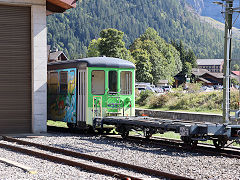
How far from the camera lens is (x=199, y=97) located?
1433 inches

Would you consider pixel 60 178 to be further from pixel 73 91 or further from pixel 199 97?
pixel 199 97

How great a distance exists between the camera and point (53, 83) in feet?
69.3

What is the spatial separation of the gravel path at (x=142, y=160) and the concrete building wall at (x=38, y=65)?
2.89 meters

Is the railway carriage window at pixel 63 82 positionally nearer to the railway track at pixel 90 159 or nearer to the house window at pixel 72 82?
the house window at pixel 72 82

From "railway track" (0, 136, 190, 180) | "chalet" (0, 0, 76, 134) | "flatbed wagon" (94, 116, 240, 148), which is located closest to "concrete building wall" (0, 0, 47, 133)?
"chalet" (0, 0, 76, 134)

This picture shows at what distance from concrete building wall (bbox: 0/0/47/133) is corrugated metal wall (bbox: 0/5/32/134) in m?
0.35

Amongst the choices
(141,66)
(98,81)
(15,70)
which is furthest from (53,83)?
(141,66)

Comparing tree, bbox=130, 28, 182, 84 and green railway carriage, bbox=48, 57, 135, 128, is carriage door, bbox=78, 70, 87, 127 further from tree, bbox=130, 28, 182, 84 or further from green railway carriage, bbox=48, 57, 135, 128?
tree, bbox=130, 28, 182, 84

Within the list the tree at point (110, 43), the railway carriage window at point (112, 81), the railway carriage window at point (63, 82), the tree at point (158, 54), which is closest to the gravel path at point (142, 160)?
the railway carriage window at point (112, 81)

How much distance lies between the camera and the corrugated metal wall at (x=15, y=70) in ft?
60.2

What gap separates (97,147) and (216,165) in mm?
4539

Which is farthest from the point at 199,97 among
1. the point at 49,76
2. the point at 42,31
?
the point at 42,31

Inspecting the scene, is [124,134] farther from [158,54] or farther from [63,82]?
[158,54]

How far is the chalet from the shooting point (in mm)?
18375
